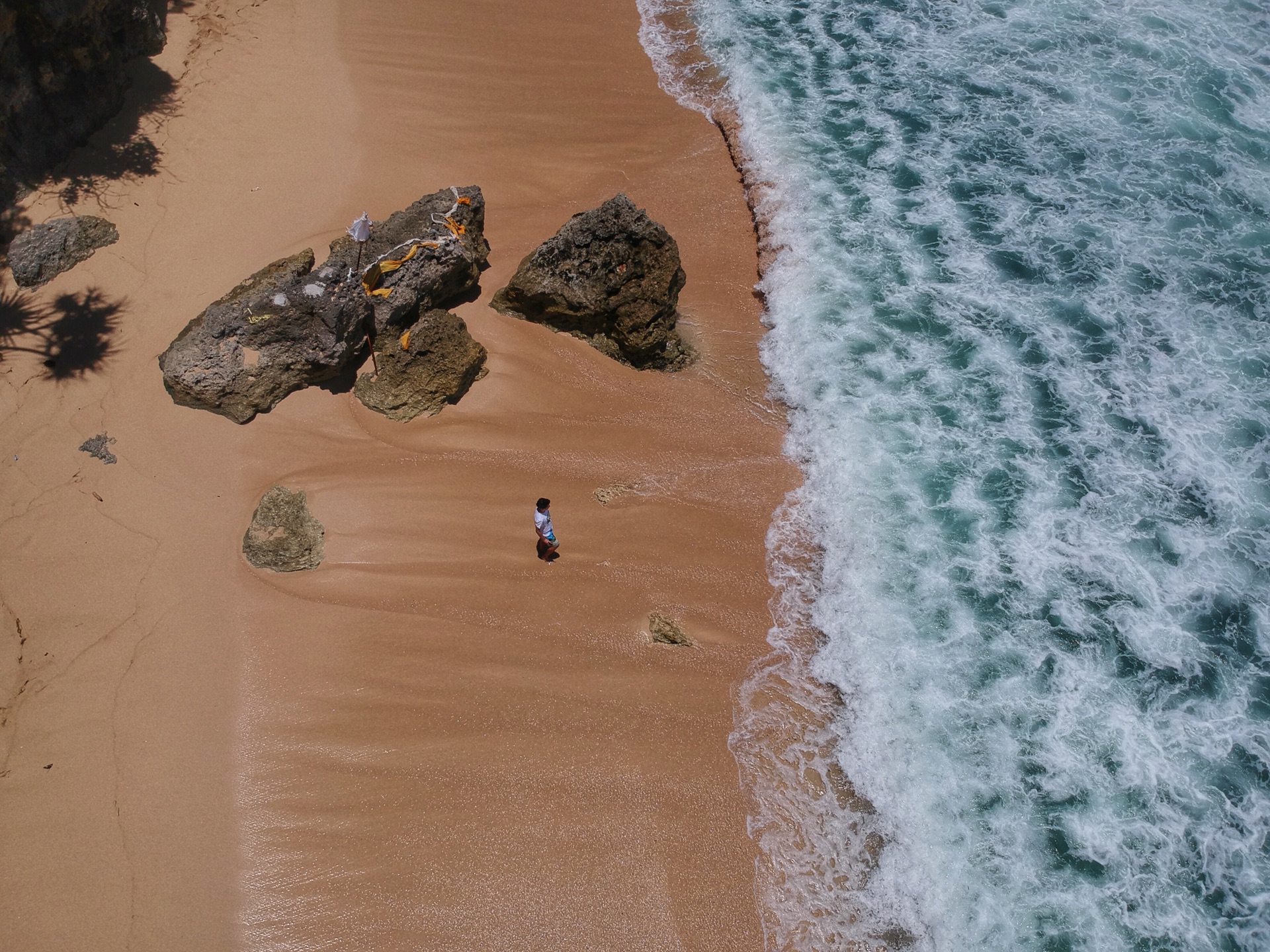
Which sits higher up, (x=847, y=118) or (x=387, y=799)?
(x=847, y=118)

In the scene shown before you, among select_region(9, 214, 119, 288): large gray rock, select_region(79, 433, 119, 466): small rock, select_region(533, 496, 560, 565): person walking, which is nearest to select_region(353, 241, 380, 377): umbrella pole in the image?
select_region(533, 496, 560, 565): person walking

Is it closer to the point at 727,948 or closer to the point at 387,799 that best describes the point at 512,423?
the point at 387,799

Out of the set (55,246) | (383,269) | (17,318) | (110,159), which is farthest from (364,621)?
(110,159)

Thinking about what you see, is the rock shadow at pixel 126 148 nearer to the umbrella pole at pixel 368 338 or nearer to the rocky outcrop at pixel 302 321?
the rocky outcrop at pixel 302 321

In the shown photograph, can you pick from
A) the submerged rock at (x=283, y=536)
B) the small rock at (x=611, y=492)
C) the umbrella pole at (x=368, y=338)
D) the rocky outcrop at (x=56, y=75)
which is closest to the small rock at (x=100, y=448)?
the submerged rock at (x=283, y=536)

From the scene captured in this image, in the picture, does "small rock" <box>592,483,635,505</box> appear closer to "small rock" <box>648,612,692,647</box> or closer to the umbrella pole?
"small rock" <box>648,612,692,647</box>

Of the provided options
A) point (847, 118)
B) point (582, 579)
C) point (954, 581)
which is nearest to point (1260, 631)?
point (954, 581)
